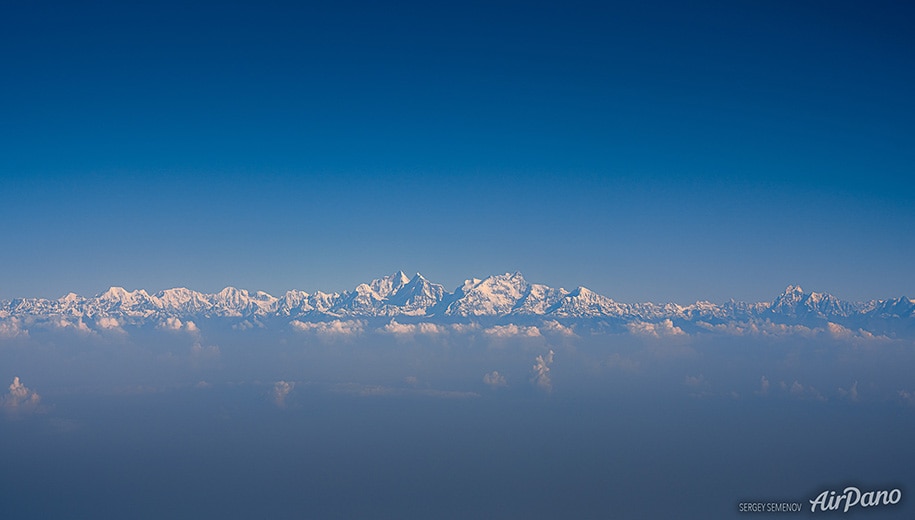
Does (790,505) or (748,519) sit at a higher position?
(790,505)

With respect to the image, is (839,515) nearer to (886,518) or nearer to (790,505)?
(790,505)

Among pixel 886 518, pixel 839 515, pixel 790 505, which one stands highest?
pixel 790 505

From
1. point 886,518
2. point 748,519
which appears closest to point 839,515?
point 748,519

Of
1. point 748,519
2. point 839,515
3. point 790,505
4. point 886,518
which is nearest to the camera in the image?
point 790,505

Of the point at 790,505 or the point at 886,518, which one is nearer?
the point at 790,505

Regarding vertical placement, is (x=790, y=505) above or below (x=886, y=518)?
above

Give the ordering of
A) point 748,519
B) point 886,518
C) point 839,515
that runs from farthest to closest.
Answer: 1. point 886,518
2. point 748,519
3. point 839,515

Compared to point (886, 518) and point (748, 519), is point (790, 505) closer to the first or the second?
point (748, 519)

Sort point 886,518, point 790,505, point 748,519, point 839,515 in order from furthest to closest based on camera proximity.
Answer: point 886,518, point 748,519, point 839,515, point 790,505

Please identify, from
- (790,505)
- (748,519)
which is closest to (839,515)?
(748,519)

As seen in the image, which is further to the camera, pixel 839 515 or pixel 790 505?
pixel 839 515
